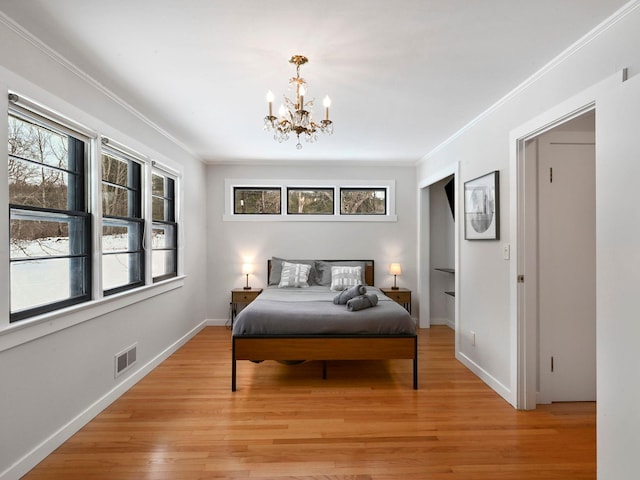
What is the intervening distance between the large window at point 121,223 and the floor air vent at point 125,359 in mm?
537

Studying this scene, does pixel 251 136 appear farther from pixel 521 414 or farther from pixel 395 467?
pixel 521 414

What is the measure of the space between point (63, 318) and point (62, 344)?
17cm

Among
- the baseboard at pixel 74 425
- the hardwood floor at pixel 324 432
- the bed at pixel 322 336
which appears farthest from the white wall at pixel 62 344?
the bed at pixel 322 336

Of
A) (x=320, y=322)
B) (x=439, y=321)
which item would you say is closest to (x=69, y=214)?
(x=320, y=322)

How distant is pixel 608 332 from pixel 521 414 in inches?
51.8

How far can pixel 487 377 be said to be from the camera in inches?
127

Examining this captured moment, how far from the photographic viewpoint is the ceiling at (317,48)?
5.86ft

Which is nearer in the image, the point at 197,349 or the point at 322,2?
the point at 322,2

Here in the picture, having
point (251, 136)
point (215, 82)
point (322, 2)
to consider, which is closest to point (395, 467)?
point (322, 2)

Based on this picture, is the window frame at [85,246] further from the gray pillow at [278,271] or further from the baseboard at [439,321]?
the baseboard at [439,321]

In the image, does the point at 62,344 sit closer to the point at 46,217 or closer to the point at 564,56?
the point at 46,217

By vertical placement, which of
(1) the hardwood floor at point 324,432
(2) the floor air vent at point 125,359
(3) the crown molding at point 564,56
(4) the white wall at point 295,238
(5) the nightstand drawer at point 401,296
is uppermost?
(3) the crown molding at point 564,56

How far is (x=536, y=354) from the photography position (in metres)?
2.83

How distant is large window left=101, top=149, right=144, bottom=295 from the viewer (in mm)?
2965
